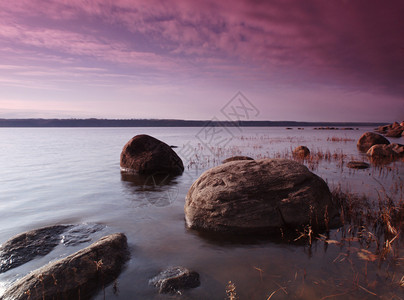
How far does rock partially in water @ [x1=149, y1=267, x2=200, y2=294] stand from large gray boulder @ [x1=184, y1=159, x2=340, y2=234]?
181 centimetres

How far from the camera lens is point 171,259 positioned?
5.15m

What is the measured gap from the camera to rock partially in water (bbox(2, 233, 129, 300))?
3.68m

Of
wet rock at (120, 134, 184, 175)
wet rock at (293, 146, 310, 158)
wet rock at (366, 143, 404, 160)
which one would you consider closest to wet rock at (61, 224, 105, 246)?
wet rock at (120, 134, 184, 175)

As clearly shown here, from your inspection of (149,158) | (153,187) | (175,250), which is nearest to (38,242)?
(175,250)

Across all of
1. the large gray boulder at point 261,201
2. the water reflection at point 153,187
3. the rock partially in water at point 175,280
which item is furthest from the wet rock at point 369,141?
the rock partially in water at point 175,280

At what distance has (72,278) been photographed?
3.95m

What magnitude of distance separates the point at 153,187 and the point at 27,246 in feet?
20.8

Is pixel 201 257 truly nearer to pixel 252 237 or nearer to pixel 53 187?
pixel 252 237

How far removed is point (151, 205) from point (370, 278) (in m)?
6.57

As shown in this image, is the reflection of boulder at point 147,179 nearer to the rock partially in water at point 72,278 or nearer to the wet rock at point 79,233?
the wet rock at point 79,233

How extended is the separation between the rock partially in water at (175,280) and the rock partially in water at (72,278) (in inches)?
31.5

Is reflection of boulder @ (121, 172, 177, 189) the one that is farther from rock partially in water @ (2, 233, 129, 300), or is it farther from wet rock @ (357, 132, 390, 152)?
wet rock @ (357, 132, 390, 152)

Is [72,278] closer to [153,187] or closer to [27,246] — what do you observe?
[27,246]

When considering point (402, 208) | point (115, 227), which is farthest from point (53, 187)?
point (402, 208)
